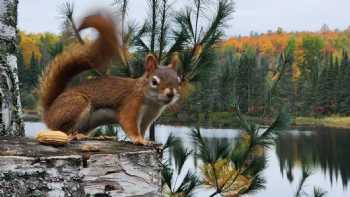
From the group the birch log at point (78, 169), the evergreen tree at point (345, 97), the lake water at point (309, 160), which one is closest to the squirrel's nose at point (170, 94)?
the birch log at point (78, 169)

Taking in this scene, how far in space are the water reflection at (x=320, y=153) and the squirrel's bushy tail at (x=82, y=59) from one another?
8.68 meters

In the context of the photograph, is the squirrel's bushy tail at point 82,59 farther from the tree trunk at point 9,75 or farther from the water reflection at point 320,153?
the water reflection at point 320,153

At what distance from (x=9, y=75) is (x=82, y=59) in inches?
7.9

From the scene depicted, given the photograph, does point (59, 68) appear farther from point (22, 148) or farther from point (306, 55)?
point (306, 55)

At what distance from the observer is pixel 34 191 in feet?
2.94

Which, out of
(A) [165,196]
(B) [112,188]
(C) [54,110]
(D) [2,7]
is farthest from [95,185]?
(A) [165,196]

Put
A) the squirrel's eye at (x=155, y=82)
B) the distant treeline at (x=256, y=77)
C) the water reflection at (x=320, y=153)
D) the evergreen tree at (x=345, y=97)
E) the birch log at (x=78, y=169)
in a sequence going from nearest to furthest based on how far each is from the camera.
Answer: the birch log at (x=78, y=169)
the squirrel's eye at (x=155, y=82)
the distant treeline at (x=256, y=77)
the water reflection at (x=320, y=153)
the evergreen tree at (x=345, y=97)

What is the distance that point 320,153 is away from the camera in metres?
16.4

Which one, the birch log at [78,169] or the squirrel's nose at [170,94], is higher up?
the squirrel's nose at [170,94]

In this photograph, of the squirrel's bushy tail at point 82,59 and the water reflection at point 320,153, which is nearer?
the squirrel's bushy tail at point 82,59

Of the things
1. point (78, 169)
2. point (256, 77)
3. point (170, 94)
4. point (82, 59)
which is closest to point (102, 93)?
point (82, 59)

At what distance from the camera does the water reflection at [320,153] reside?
43.2 feet

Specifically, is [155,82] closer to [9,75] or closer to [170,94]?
[170,94]

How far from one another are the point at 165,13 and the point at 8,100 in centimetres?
177
